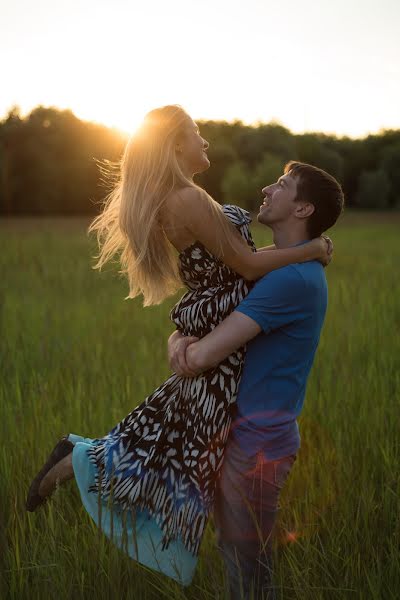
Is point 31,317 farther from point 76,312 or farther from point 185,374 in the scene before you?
point 185,374

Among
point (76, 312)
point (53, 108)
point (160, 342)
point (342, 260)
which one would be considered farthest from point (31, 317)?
point (53, 108)

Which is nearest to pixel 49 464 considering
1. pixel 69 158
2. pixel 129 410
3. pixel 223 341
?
pixel 223 341

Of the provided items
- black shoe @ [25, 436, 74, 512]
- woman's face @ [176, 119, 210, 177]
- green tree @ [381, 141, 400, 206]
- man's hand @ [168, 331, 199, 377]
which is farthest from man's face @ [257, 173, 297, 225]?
green tree @ [381, 141, 400, 206]

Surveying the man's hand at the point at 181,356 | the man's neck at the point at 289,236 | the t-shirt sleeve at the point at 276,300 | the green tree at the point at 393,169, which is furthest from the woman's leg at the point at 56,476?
the green tree at the point at 393,169

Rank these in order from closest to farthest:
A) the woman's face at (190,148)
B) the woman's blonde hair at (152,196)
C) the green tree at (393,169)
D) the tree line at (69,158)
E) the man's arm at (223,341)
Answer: the man's arm at (223,341) < the woman's blonde hair at (152,196) < the woman's face at (190,148) < the tree line at (69,158) < the green tree at (393,169)

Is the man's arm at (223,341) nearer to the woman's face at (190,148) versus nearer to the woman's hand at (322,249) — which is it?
the woman's hand at (322,249)

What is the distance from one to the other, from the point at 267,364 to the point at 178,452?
0.37 m

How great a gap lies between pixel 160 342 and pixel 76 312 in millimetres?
1653

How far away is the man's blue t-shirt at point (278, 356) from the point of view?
5.21 ft

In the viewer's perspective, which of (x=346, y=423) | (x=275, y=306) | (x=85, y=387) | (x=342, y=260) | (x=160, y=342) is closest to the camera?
(x=275, y=306)

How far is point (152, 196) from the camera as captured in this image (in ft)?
5.45

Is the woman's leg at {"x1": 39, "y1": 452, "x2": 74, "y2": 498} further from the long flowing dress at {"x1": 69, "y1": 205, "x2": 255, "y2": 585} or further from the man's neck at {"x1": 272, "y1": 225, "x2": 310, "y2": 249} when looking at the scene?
the man's neck at {"x1": 272, "y1": 225, "x2": 310, "y2": 249}

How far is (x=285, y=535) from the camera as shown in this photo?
83.0 inches

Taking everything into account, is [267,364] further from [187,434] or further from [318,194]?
[318,194]
